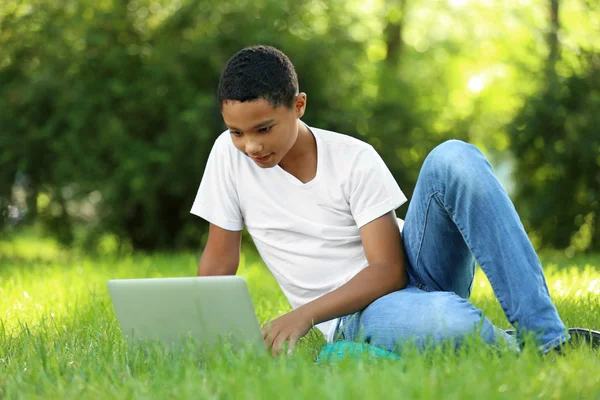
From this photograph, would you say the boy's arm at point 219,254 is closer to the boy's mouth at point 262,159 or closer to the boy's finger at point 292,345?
the boy's mouth at point 262,159

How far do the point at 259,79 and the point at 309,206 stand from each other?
1.67 ft

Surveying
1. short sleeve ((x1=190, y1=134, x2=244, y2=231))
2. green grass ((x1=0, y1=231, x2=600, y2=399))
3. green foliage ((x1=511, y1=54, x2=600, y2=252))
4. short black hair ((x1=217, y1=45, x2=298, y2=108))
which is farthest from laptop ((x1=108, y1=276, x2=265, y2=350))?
green foliage ((x1=511, y1=54, x2=600, y2=252))

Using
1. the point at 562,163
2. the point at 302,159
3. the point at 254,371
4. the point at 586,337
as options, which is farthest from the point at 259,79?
the point at 562,163

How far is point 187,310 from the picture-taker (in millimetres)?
2553

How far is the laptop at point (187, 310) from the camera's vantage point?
2.43 meters

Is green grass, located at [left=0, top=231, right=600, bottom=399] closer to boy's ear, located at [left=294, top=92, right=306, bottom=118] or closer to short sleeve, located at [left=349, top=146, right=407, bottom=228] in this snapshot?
short sleeve, located at [left=349, top=146, right=407, bottom=228]

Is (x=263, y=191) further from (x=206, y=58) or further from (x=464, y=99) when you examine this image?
(x=464, y=99)

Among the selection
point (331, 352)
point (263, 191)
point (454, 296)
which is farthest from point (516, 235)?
point (263, 191)

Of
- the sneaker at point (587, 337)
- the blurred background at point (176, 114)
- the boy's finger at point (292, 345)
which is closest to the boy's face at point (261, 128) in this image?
the boy's finger at point (292, 345)

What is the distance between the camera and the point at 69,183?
8102 mm

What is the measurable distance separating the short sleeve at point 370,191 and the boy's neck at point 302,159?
0.17 m

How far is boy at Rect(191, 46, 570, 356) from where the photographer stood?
8.56 feet

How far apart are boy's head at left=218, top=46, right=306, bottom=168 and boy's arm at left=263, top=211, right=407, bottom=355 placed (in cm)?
43

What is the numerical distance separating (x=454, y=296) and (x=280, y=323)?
59 cm
